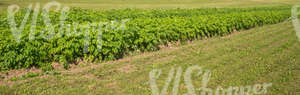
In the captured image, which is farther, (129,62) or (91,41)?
(129,62)

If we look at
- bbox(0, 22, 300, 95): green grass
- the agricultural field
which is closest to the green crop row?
the agricultural field

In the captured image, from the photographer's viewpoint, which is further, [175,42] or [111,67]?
[175,42]

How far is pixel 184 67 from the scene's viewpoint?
8.08m

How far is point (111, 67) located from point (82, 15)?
5117mm

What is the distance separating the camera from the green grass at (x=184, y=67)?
20.4 ft

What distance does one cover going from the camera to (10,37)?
23.7ft

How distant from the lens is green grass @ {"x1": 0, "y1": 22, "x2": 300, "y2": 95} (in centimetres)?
621

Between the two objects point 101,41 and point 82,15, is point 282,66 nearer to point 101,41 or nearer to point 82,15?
point 101,41

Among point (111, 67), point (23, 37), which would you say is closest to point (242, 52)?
point (111, 67)

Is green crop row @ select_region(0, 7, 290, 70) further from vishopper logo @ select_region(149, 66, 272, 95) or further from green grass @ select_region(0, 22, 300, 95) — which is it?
vishopper logo @ select_region(149, 66, 272, 95)

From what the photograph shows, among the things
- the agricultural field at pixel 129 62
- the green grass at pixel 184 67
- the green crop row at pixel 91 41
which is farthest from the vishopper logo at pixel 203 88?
the green crop row at pixel 91 41

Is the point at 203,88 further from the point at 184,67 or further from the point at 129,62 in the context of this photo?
the point at 129,62

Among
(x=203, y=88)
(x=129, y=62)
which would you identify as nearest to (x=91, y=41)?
(x=129, y=62)

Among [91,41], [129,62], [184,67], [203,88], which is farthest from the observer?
[129,62]
